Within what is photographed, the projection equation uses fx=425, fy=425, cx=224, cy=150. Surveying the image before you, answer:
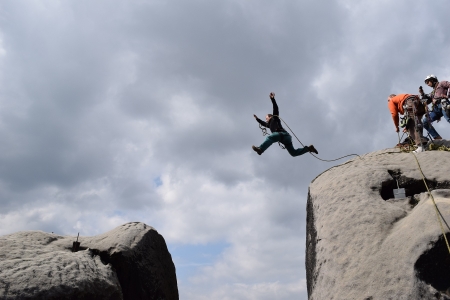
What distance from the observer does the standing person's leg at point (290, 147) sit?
11664 mm

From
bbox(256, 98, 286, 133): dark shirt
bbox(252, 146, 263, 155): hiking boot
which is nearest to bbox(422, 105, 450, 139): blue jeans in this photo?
bbox(256, 98, 286, 133): dark shirt

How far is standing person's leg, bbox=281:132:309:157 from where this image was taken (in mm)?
11664

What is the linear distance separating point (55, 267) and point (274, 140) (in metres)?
6.58

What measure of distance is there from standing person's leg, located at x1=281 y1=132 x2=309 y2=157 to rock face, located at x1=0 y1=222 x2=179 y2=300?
14.4 feet

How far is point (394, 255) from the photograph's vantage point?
19.9 feet

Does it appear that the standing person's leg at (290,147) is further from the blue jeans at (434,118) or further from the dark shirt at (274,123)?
the blue jeans at (434,118)

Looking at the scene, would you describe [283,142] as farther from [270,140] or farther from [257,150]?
[257,150]

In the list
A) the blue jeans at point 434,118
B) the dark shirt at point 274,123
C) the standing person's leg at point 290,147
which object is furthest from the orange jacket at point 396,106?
the dark shirt at point 274,123

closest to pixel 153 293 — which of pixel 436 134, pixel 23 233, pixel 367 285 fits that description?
pixel 23 233

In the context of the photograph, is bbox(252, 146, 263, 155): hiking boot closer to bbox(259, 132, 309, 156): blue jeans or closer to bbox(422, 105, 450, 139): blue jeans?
bbox(259, 132, 309, 156): blue jeans

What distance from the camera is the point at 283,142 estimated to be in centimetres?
1170

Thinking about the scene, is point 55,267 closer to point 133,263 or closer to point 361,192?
point 133,263

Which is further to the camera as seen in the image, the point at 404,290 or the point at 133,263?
the point at 133,263

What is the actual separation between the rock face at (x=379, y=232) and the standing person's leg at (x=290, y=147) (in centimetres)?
253
